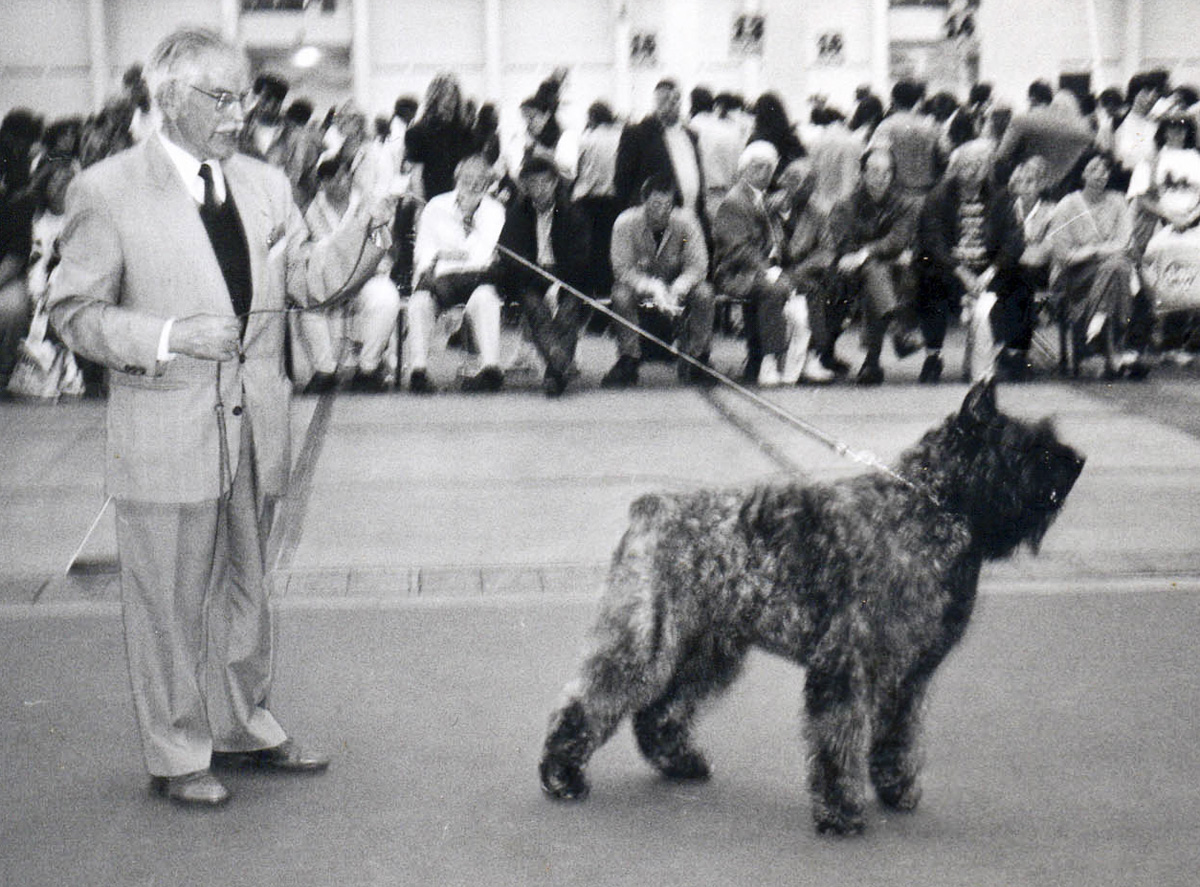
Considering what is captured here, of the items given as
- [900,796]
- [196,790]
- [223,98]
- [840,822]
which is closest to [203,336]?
[223,98]

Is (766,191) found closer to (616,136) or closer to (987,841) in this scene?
(616,136)

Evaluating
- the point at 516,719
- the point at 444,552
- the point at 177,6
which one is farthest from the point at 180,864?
the point at 177,6

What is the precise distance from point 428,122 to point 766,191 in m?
2.54

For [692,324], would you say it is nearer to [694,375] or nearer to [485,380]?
[694,375]

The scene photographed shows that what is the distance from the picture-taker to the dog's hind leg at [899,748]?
15.5ft

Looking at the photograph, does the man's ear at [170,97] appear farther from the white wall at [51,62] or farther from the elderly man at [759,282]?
the white wall at [51,62]

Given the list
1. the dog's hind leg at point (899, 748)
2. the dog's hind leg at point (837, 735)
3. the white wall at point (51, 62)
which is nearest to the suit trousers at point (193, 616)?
the dog's hind leg at point (837, 735)

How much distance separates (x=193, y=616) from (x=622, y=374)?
764cm

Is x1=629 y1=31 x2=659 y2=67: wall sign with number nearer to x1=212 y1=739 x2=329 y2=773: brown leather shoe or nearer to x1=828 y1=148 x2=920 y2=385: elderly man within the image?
x1=828 y1=148 x2=920 y2=385: elderly man

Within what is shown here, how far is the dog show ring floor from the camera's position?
15.0 feet

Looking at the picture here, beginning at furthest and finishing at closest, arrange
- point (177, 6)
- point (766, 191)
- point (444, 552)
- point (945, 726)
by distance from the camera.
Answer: point (177, 6)
point (766, 191)
point (444, 552)
point (945, 726)

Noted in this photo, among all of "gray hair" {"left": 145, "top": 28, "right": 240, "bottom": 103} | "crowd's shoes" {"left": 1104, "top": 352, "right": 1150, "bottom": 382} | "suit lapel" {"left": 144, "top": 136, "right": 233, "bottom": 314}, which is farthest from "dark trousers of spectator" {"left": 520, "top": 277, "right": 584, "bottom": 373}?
"gray hair" {"left": 145, "top": 28, "right": 240, "bottom": 103}

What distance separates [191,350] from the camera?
4668 millimetres

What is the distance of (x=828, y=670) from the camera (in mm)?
4574
